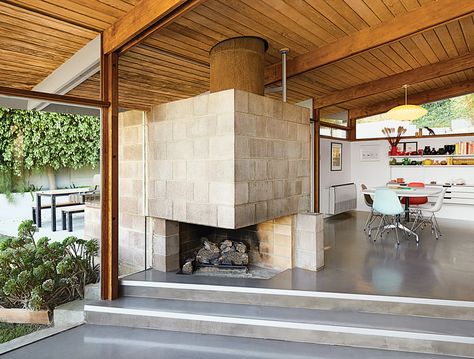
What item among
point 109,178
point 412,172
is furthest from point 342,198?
point 109,178

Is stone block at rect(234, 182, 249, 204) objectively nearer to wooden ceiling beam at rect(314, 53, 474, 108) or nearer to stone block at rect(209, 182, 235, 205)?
stone block at rect(209, 182, 235, 205)

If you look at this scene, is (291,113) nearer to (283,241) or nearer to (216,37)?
(216,37)

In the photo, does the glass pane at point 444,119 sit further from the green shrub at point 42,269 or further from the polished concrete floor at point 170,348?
the green shrub at point 42,269

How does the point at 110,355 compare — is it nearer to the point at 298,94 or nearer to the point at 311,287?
the point at 311,287

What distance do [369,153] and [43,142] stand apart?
294 inches

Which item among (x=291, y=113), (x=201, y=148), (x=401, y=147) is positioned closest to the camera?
(x=201, y=148)

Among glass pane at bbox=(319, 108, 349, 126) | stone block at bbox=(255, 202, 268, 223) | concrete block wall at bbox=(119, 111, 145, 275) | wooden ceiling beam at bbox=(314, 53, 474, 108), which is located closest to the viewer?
stone block at bbox=(255, 202, 268, 223)

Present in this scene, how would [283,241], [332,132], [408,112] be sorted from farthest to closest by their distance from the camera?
1. [332,132]
2. [408,112]
3. [283,241]

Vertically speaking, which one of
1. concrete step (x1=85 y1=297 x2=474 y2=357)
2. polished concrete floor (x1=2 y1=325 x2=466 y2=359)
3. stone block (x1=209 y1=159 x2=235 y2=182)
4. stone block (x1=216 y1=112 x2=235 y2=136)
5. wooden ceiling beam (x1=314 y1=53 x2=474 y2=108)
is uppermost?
wooden ceiling beam (x1=314 y1=53 x2=474 y2=108)

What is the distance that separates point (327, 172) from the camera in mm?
7777

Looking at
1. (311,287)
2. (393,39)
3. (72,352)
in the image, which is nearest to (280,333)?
(311,287)

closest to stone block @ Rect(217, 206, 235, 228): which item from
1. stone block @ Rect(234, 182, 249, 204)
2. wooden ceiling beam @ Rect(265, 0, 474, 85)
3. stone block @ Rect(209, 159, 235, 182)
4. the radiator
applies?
stone block @ Rect(234, 182, 249, 204)

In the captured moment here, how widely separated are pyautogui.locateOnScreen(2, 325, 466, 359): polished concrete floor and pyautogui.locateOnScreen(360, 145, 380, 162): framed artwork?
21.3 feet

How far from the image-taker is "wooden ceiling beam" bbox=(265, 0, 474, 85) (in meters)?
3.47
